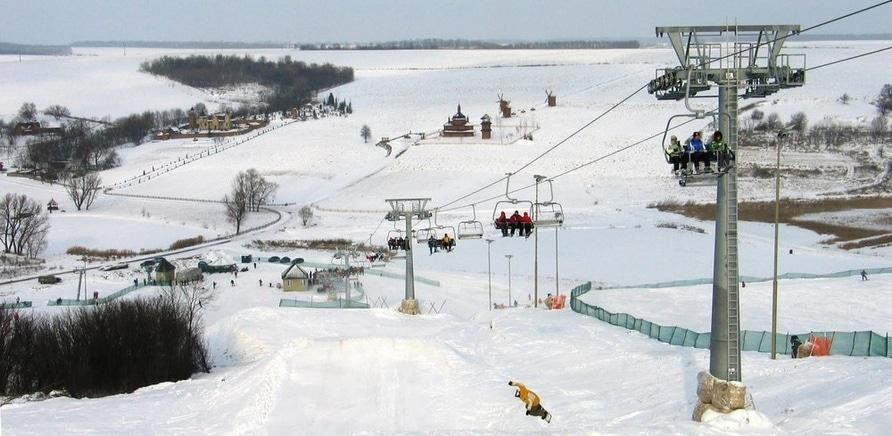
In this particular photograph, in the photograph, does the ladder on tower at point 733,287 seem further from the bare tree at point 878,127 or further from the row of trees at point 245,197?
the bare tree at point 878,127

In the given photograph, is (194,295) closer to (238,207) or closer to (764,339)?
(764,339)

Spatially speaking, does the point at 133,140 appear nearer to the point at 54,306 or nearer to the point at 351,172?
the point at 351,172

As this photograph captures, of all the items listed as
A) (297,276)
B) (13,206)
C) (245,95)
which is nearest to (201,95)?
(245,95)

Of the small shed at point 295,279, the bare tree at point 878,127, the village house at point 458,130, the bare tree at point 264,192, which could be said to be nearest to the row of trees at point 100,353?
the small shed at point 295,279

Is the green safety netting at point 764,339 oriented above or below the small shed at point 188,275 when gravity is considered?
above

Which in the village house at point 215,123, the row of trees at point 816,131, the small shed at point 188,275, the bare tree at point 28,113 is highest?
the bare tree at point 28,113

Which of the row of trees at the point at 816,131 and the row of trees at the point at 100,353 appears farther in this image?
the row of trees at the point at 816,131

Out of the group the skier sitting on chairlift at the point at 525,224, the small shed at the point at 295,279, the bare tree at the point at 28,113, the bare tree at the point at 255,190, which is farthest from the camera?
the bare tree at the point at 28,113

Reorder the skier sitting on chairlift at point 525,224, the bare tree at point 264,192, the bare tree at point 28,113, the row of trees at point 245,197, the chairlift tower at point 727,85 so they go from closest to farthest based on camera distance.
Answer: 1. the chairlift tower at point 727,85
2. the skier sitting on chairlift at point 525,224
3. the row of trees at point 245,197
4. the bare tree at point 264,192
5. the bare tree at point 28,113
